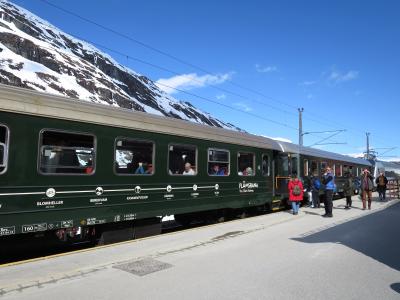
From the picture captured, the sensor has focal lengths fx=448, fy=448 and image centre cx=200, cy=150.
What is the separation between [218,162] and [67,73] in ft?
380

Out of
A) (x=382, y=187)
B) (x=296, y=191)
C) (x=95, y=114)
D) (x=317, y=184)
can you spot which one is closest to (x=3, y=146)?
(x=95, y=114)

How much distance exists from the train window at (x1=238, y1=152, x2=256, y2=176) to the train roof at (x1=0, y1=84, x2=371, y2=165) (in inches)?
21.7

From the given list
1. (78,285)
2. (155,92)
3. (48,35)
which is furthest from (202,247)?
(48,35)

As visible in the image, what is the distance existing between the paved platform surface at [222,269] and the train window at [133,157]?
4.94 feet

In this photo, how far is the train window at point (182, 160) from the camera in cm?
1064

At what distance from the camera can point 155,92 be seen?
167 metres

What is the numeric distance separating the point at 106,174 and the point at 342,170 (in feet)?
66.4

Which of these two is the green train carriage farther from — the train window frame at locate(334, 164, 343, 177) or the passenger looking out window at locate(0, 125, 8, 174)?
the train window frame at locate(334, 164, 343, 177)

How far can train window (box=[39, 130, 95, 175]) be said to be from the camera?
7.77 m

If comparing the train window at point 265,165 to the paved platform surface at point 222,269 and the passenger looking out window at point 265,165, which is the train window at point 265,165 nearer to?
the passenger looking out window at point 265,165

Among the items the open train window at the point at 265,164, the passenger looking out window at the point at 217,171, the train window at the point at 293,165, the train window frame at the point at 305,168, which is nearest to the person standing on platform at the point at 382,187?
the train window frame at the point at 305,168

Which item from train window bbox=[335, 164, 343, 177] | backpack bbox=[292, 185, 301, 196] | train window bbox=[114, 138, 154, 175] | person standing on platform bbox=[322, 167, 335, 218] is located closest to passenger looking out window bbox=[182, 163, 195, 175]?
train window bbox=[114, 138, 154, 175]

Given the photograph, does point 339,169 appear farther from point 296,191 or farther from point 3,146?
point 3,146

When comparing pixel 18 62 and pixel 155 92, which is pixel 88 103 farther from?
pixel 155 92
